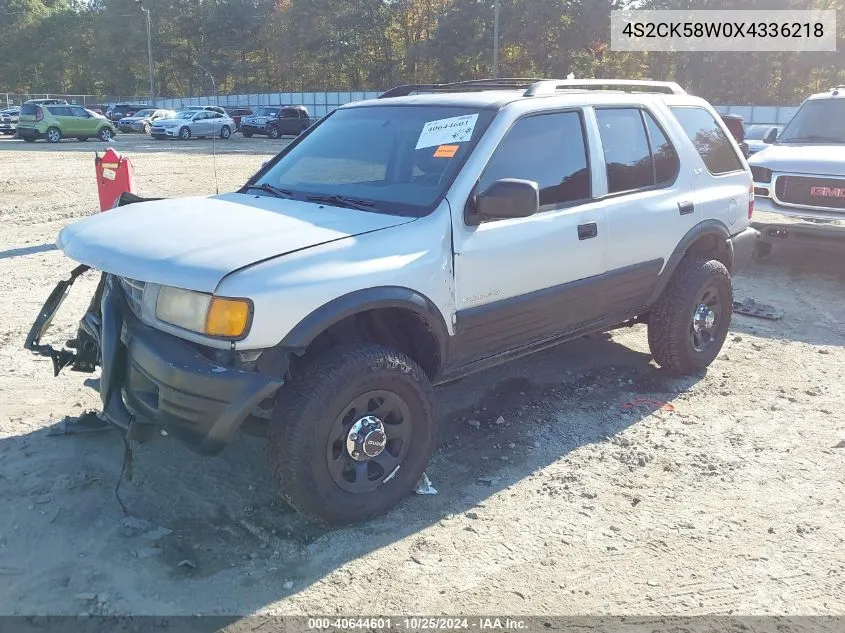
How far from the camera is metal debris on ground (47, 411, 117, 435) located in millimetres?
4086

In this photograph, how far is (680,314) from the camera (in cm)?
498

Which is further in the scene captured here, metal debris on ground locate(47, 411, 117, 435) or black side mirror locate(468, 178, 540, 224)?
metal debris on ground locate(47, 411, 117, 435)

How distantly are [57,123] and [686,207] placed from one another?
98.1ft

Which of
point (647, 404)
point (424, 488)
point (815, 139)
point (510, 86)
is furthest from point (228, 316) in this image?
point (815, 139)

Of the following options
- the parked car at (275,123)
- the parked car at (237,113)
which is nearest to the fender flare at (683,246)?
the parked car at (275,123)

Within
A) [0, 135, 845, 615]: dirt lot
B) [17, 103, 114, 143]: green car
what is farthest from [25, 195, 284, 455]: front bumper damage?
[17, 103, 114, 143]: green car

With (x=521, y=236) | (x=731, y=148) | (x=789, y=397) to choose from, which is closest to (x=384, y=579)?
(x=521, y=236)

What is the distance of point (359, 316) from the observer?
3545 mm

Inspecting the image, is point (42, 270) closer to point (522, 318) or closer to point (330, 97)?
point (522, 318)

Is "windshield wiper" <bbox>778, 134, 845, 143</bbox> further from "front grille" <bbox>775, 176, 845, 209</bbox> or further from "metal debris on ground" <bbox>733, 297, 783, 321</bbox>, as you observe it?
"metal debris on ground" <bbox>733, 297, 783, 321</bbox>

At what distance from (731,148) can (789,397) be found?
1.90 m

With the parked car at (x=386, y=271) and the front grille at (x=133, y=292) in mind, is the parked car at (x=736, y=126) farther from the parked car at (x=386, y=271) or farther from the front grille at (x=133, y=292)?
the front grille at (x=133, y=292)

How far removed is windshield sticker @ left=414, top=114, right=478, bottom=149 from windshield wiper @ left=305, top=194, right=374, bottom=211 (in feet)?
1.61

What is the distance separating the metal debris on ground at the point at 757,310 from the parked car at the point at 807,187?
4.60 ft
